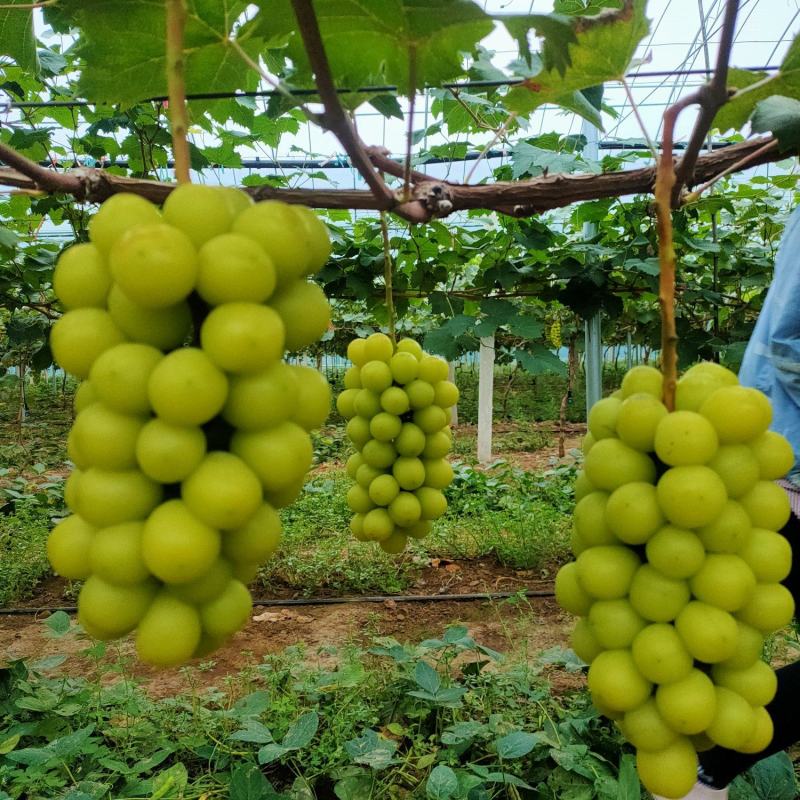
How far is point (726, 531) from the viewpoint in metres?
0.81

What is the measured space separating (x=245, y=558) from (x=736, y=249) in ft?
14.0

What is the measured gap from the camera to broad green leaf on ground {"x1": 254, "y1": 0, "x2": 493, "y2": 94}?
0.94 metres

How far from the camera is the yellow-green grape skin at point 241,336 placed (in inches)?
24.2

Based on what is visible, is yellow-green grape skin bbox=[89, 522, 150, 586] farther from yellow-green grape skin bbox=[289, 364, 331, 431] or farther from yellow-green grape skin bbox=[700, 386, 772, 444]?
yellow-green grape skin bbox=[700, 386, 772, 444]

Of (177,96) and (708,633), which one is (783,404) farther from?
(177,96)

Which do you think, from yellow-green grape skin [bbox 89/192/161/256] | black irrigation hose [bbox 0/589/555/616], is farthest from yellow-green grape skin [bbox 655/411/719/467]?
black irrigation hose [bbox 0/589/555/616]

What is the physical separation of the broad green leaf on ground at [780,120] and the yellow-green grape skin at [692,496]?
0.62m

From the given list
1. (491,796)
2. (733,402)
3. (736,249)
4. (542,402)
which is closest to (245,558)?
(733,402)

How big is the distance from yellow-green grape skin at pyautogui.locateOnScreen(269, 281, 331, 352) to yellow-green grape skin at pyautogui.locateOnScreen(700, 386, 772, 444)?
0.47 meters

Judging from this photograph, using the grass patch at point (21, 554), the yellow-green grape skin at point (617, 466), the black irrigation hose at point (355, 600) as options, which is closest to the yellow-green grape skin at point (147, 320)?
the yellow-green grape skin at point (617, 466)

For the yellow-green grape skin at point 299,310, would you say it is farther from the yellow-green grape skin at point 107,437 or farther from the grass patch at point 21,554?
the grass patch at point 21,554

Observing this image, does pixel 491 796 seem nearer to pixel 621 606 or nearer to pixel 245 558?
pixel 621 606

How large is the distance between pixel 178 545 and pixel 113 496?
0.31 ft

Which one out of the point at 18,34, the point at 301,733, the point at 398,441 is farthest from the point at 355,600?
the point at 18,34
